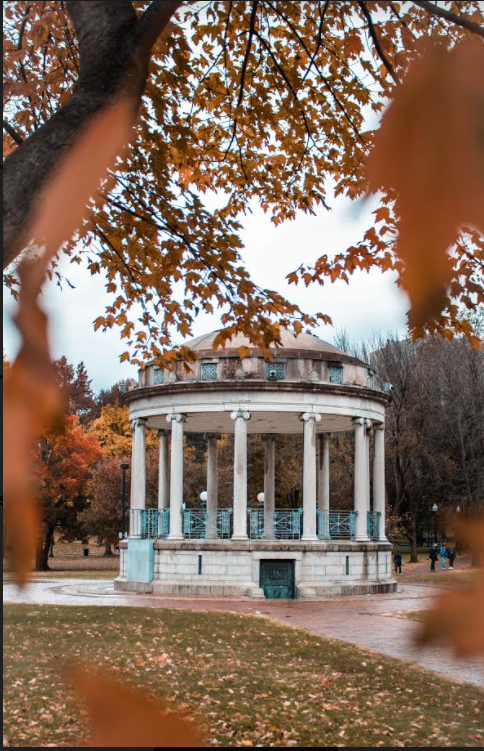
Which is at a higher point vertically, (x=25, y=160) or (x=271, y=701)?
(x=25, y=160)

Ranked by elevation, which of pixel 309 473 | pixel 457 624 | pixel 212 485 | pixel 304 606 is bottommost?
pixel 304 606

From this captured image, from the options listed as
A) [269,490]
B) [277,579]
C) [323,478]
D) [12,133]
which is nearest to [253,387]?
[277,579]

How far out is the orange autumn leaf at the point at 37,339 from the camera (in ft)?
1.92

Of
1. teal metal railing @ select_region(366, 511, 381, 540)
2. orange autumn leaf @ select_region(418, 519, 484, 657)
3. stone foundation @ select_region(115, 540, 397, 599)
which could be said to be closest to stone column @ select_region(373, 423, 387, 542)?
teal metal railing @ select_region(366, 511, 381, 540)

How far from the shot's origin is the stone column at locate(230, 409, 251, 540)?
2198cm

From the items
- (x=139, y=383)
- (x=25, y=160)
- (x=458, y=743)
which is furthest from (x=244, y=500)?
(x=25, y=160)

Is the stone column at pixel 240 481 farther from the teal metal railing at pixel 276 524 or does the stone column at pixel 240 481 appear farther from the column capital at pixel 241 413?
A: the teal metal railing at pixel 276 524

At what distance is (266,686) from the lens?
881 cm

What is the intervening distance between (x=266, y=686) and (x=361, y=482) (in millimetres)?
15248

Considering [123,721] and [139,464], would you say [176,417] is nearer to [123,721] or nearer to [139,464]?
[139,464]

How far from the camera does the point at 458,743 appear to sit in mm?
6215

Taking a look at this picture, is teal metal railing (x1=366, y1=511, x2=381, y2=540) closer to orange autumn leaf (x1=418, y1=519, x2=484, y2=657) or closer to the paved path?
the paved path

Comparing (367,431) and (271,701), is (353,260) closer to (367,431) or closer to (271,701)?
(271,701)

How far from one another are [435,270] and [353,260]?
5406mm
